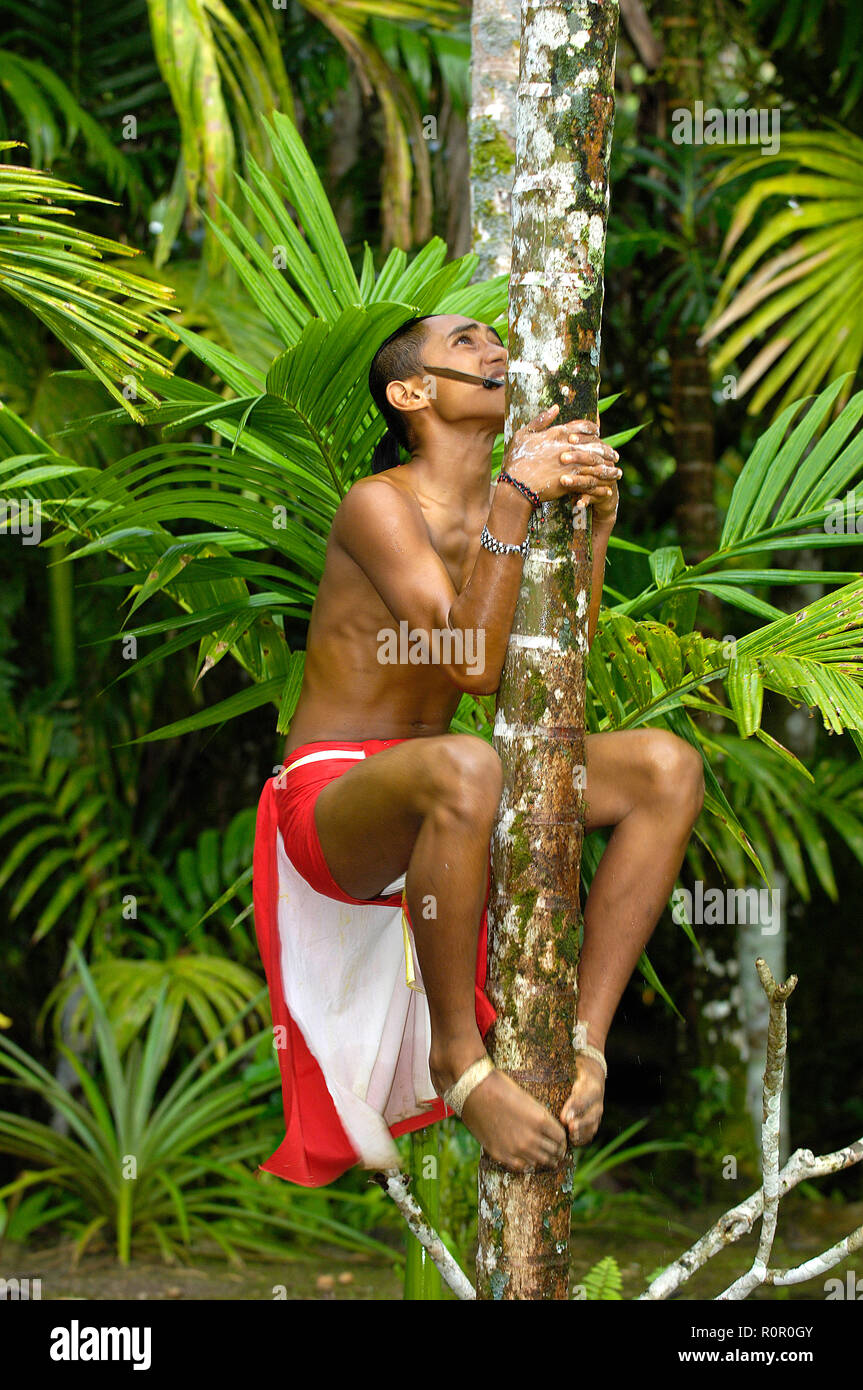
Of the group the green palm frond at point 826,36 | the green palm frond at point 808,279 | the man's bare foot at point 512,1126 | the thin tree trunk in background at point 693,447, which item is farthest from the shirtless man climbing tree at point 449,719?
the green palm frond at point 826,36

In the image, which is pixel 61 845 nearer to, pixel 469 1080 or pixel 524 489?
pixel 469 1080

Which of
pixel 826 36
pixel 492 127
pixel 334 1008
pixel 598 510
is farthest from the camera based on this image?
pixel 826 36

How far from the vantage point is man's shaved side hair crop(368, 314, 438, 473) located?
7.69ft

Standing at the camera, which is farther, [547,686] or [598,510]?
[598,510]

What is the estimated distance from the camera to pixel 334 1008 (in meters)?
2.25

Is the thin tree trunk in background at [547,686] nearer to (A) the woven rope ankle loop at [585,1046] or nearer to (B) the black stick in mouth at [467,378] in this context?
(A) the woven rope ankle loop at [585,1046]

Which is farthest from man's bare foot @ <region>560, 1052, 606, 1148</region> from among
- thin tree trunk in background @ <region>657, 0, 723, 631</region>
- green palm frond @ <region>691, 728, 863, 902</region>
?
thin tree trunk in background @ <region>657, 0, 723, 631</region>

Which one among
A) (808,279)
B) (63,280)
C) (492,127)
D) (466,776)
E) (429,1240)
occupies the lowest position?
(429,1240)

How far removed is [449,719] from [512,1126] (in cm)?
79

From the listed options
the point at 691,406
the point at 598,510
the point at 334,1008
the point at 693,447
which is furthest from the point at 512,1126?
the point at 691,406

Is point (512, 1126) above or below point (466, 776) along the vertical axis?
below

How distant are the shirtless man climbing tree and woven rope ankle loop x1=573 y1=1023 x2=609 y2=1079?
0.05ft

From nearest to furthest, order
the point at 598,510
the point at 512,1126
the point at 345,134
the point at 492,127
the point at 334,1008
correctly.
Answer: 1. the point at 512,1126
2. the point at 598,510
3. the point at 334,1008
4. the point at 492,127
5. the point at 345,134
